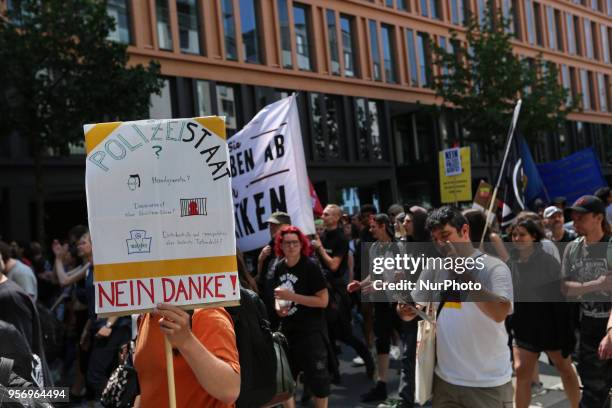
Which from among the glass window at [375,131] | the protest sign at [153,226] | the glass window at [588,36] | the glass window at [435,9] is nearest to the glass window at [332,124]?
the glass window at [375,131]

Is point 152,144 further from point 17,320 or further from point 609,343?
point 609,343

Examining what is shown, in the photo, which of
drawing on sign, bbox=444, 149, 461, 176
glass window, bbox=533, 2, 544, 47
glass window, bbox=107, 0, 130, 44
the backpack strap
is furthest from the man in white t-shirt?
glass window, bbox=533, 2, 544, 47

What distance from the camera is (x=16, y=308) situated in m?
4.07

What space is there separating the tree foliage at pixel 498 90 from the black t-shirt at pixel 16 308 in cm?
2246

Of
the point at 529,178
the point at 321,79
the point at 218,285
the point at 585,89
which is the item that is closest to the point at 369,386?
the point at 529,178

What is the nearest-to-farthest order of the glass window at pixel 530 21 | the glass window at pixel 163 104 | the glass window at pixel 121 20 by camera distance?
the glass window at pixel 121 20, the glass window at pixel 163 104, the glass window at pixel 530 21

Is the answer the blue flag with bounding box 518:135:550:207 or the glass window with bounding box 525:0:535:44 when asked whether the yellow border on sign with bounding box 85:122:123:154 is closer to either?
the blue flag with bounding box 518:135:550:207

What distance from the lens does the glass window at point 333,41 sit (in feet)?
90.4

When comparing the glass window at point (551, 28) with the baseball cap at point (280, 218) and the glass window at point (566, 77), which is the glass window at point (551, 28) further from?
the baseball cap at point (280, 218)

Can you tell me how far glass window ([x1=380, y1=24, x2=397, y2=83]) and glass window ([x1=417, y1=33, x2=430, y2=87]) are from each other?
169 cm

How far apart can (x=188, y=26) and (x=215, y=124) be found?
2135 centimetres

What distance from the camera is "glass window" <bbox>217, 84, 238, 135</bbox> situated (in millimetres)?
23641

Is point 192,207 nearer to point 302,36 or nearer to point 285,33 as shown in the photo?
point 285,33

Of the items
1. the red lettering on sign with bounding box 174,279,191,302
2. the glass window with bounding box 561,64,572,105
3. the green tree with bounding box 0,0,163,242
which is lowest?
the red lettering on sign with bounding box 174,279,191,302
